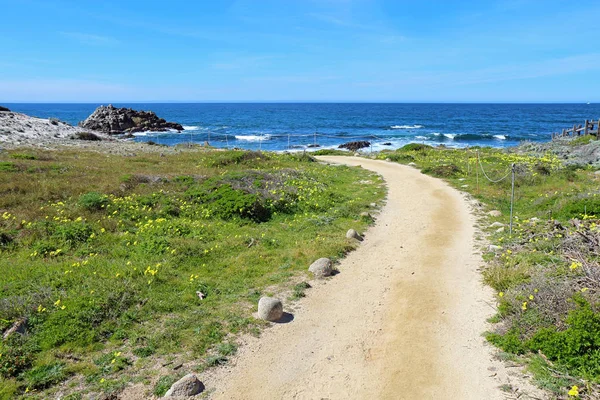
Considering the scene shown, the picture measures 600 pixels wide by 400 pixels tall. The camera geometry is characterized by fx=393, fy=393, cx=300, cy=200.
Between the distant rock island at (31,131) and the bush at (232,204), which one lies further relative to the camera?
the distant rock island at (31,131)

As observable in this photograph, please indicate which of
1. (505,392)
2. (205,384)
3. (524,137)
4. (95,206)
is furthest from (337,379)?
(524,137)

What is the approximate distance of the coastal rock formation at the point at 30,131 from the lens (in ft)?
117

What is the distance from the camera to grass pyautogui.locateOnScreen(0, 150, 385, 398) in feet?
23.2

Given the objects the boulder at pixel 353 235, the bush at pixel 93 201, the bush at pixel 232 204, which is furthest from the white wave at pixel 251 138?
the boulder at pixel 353 235

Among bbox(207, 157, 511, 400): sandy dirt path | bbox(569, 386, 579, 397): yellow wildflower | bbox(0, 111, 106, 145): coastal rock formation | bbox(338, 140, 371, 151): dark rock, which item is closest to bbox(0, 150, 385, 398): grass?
bbox(207, 157, 511, 400): sandy dirt path

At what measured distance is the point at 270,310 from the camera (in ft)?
27.7

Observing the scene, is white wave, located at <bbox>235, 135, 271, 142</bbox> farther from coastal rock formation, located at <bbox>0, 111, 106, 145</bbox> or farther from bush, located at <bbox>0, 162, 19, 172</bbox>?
bush, located at <bbox>0, 162, 19, 172</bbox>

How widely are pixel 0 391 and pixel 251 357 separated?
3.86m

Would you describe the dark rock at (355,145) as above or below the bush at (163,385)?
above

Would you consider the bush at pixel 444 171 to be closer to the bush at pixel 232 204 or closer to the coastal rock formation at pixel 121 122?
the bush at pixel 232 204

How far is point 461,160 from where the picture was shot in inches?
1288

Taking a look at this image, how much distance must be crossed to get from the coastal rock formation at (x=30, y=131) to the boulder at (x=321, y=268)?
1303 inches

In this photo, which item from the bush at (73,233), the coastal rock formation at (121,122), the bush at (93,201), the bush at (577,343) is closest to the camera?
the bush at (577,343)

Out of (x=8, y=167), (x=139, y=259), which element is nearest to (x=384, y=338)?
(x=139, y=259)
